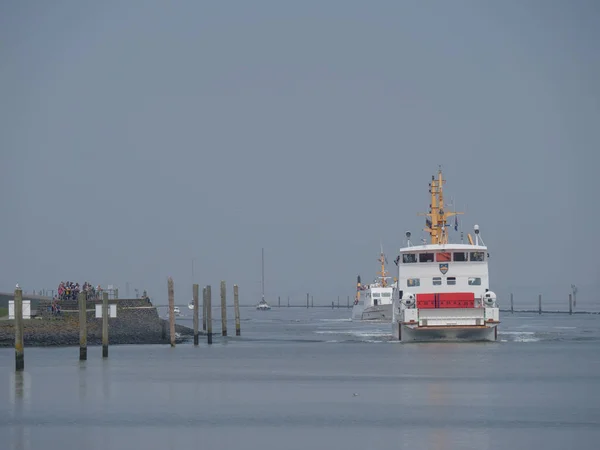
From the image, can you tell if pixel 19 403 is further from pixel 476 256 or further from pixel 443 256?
pixel 476 256

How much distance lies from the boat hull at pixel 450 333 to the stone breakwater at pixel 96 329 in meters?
18.7

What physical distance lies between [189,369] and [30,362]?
8703mm

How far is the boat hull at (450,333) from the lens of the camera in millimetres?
59406

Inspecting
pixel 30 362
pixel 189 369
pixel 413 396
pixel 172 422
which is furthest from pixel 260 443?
pixel 30 362

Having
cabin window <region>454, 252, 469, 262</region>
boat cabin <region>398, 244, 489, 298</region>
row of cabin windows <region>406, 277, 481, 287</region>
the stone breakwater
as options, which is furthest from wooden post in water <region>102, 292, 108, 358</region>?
cabin window <region>454, 252, 469, 262</region>

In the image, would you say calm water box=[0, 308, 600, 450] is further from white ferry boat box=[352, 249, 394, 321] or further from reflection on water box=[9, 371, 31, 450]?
white ferry boat box=[352, 249, 394, 321]

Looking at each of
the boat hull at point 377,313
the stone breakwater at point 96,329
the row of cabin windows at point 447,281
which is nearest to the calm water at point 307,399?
the row of cabin windows at point 447,281

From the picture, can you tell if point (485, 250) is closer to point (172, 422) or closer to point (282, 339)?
point (282, 339)

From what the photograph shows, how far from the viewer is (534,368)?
52.1m

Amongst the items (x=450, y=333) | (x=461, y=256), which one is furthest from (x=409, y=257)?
(x=450, y=333)

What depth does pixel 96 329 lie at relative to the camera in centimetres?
7200

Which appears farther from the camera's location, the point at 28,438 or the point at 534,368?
the point at 534,368

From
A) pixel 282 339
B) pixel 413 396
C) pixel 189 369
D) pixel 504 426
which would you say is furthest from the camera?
pixel 282 339

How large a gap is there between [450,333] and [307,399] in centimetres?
2210
